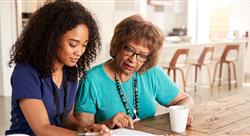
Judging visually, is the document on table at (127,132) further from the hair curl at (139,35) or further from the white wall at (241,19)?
the white wall at (241,19)

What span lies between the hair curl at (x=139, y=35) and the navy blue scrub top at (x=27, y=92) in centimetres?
40

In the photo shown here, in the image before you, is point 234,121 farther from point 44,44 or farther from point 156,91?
point 44,44

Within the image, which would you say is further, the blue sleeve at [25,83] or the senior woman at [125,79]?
the senior woman at [125,79]

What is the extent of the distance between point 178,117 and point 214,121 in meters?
0.32

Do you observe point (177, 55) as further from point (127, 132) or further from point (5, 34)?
point (127, 132)

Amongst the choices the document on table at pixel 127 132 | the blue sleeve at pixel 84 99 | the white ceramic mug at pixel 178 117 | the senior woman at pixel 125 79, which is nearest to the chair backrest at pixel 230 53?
the senior woman at pixel 125 79

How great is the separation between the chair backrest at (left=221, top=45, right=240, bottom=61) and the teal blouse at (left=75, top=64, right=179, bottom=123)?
487 cm

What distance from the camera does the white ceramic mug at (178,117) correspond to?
4.61 feet

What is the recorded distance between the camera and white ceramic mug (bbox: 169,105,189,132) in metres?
1.40

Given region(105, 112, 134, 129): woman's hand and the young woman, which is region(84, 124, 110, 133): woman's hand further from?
region(105, 112, 134, 129): woman's hand

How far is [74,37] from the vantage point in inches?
52.6

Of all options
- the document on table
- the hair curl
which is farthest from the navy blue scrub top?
the hair curl

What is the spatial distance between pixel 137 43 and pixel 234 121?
1.99 feet

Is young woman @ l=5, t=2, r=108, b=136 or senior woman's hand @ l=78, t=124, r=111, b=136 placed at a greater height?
young woman @ l=5, t=2, r=108, b=136
